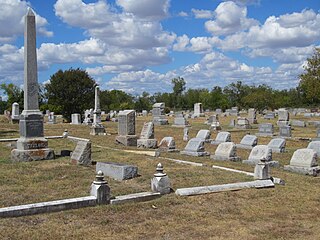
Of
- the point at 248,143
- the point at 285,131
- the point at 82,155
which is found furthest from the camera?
the point at 285,131

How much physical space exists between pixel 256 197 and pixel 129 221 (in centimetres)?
359

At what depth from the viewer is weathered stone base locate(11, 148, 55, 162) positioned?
13.4m

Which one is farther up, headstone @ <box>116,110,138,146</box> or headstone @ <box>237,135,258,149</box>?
headstone @ <box>116,110,138,146</box>

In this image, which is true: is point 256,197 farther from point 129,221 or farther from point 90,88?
point 90,88

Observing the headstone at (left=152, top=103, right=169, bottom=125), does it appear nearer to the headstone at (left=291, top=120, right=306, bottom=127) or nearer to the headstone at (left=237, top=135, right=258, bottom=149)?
the headstone at (left=291, top=120, right=306, bottom=127)

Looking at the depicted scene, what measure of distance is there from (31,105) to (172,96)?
83902 mm

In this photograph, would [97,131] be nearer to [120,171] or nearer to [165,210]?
[120,171]

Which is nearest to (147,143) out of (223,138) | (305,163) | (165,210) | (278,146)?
(223,138)

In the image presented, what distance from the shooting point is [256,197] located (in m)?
9.70

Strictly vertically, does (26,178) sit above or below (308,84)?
below

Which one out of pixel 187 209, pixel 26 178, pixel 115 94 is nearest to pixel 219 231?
pixel 187 209

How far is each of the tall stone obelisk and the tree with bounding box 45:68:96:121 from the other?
30.7m

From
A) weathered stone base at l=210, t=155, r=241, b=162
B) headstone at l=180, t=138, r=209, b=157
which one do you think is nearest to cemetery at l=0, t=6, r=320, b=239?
weathered stone base at l=210, t=155, r=241, b=162

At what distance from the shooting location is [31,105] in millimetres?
13906
